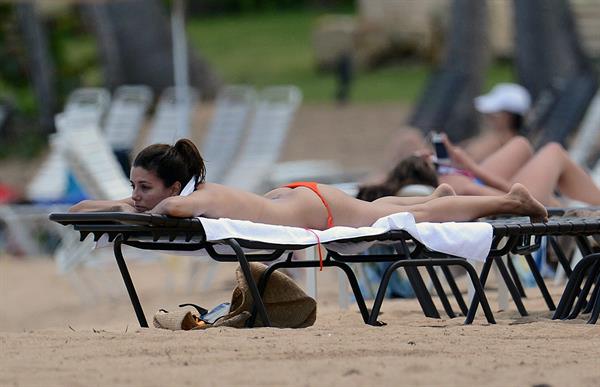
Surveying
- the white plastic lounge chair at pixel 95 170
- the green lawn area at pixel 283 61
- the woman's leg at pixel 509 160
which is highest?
→ the woman's leg at pixel 509 160

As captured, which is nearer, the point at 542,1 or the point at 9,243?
the point at 9,243

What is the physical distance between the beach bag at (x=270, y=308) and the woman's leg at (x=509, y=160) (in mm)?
2201

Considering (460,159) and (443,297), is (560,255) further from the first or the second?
(460,159)

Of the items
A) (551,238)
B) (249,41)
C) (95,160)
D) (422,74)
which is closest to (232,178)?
(95,160)

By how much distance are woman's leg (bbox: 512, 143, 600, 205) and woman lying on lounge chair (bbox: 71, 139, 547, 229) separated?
3.90 ft

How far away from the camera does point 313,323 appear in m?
5.12

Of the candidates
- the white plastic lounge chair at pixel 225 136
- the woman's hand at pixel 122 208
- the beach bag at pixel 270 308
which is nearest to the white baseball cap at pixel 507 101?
the beach bag at pixel 270 308

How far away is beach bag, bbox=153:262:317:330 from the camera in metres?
4.96

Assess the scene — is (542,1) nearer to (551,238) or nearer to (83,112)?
(83,112)

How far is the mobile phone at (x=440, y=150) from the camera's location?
22.4ft

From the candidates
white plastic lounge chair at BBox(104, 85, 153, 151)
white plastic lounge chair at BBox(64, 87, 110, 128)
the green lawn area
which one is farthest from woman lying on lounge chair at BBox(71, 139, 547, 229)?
the green lawn area

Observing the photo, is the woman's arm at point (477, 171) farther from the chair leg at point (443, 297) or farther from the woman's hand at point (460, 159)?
the chair leg at point (443, 297)

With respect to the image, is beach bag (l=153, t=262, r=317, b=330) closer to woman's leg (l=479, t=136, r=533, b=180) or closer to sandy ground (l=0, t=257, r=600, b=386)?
sandy ground (l=0, t=257, r=600, b=386)

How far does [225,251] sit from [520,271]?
2.86 m
